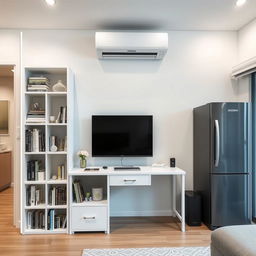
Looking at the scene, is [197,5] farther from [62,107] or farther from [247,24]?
[62,107]

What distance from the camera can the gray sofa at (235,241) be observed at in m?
1.63

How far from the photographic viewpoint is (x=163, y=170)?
337 centimetres

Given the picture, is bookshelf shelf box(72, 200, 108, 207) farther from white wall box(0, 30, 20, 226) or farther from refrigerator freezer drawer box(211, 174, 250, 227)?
refrigerator freezer drawer box(211, 174, 250, 227)

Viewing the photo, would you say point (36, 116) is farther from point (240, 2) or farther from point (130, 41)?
point (240, 2)

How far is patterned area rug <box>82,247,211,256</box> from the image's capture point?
2.63 meters

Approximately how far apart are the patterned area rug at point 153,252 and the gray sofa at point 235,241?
0.69m

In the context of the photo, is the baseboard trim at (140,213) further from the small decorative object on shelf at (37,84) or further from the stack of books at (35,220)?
the small decorative object on shelf at (37,84)

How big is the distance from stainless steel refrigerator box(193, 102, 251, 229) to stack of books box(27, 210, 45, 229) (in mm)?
2210

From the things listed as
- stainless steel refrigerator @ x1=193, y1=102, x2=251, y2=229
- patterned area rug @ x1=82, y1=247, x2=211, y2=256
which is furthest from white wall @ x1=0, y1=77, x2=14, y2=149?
stainless steel refrigerator @ x1=193, y1=102, x2=251, y2=229

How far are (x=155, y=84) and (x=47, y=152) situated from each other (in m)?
1.86

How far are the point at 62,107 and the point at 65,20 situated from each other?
1.21m

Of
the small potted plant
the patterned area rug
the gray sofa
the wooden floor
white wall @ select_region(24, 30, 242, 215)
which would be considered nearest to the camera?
the gray sofa

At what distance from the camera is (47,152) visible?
332 cm

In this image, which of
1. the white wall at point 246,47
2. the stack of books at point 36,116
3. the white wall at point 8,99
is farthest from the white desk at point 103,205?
the white wall at point 8,99
